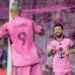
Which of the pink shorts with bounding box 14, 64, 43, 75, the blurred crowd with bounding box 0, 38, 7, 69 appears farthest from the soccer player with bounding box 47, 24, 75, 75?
the blurred crowd with bounding box 0, 38, 7, 69

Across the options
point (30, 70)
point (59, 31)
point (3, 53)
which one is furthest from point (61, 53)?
point (3, 53)

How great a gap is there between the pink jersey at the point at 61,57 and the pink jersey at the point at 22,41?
952 millimetres

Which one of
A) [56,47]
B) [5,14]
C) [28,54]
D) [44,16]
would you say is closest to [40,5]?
[44,16]

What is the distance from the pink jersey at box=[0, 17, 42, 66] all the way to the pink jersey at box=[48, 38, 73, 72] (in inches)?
37.5

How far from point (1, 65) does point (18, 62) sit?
4459mm

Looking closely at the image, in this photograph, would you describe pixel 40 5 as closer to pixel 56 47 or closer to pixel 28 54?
pixel 56 47

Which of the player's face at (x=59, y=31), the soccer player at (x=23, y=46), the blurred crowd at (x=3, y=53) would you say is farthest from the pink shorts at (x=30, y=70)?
the blurred crowd at (x=3, y=53)

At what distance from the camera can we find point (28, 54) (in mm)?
5004

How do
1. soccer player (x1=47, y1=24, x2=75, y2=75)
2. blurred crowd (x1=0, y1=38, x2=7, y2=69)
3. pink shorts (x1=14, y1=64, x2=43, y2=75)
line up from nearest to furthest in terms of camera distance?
1. pink shorts (x1=14, y1=64, x2=43, y2=75)
2. soccer player (x1=47, y1=24, x2=75, y2=75)
3. blurred crowd (x1=0, y1=38, x2=7, y2=69)

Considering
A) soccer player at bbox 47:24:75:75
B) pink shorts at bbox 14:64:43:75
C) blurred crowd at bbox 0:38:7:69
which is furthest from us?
blurred crowd at bbox 0:38:7:69

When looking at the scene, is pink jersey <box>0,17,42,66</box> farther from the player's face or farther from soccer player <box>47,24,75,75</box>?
the player's face

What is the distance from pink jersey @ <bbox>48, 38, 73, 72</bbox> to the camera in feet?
19.3

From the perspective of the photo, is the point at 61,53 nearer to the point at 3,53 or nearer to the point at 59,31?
the point at 59,31

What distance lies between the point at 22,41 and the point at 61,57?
44.6 inches
